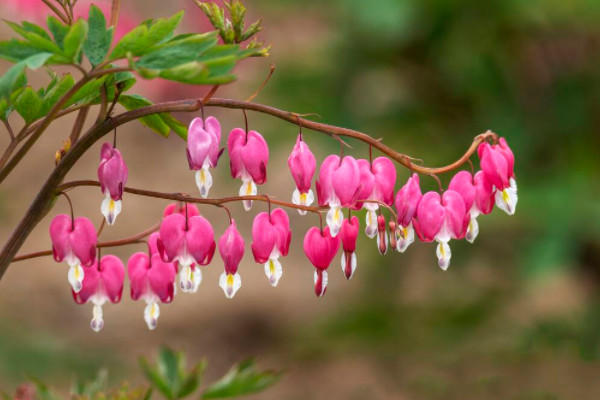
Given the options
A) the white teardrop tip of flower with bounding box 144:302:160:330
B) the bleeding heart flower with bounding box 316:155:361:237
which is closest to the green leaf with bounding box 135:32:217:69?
the bleeding heart flower with bounding box 316:155:361:237

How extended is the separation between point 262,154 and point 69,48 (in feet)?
0.91

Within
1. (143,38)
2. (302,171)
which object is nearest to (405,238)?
(302,171)

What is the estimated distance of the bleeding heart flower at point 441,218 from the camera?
3.50 feet

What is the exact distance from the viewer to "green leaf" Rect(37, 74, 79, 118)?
1.01m

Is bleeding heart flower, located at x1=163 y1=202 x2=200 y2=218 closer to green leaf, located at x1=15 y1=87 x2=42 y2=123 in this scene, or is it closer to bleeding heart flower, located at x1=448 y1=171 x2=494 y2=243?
green leaf, located at x1=15 y1=87 x2=42 y2=123

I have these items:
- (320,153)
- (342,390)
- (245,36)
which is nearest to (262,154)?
(245,36)

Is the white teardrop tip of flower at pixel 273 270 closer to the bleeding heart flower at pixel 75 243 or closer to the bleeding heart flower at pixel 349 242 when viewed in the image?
the bleeding heart flower at pixel 349 242

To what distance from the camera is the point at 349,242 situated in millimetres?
1079

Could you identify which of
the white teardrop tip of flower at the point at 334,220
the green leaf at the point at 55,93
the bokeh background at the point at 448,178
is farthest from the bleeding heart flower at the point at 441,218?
the bokeh background at the point at 448,178

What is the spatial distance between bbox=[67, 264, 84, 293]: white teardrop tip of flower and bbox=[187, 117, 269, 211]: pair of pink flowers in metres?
0.18

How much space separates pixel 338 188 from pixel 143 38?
0.96 ft

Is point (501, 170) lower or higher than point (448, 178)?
lower

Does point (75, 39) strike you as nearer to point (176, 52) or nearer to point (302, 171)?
point (176, 52)

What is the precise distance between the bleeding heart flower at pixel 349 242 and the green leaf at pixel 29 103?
0.39 m
